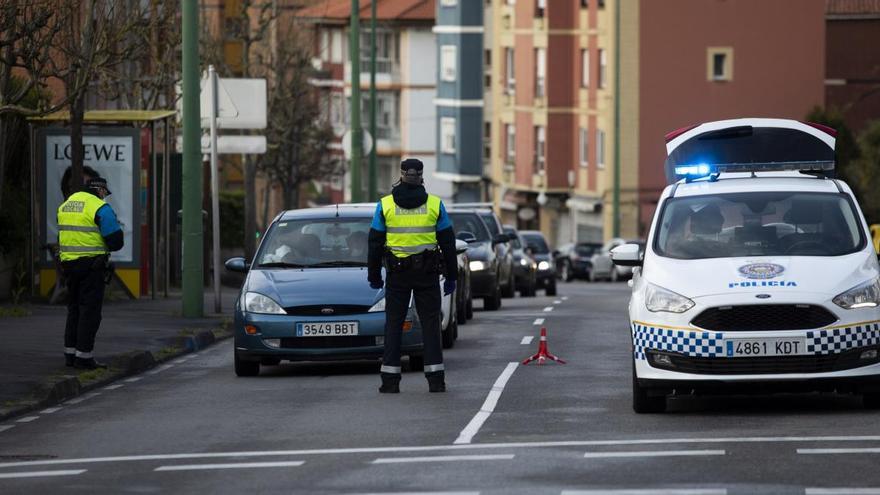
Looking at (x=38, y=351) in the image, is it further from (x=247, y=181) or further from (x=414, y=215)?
(x=247, y=181)

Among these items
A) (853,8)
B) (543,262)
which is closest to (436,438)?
(543,262)

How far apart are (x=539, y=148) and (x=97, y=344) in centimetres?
6654

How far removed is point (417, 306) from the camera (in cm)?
1698

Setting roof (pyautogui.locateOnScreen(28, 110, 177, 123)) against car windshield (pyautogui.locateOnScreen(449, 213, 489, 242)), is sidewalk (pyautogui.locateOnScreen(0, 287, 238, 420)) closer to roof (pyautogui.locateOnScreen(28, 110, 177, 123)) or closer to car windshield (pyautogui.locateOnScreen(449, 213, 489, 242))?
roof (pyautogui.locateOnScreen(28, 110, 177, 123))

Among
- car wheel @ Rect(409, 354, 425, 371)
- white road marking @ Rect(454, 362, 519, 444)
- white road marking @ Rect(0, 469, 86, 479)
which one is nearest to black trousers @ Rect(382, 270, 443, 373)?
white road marking @ Rect(454, 362, 519, 444)

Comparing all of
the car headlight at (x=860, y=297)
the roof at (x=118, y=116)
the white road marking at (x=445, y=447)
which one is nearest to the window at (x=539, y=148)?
the roof at (x=118, y=116)

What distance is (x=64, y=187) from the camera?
29.9 metres

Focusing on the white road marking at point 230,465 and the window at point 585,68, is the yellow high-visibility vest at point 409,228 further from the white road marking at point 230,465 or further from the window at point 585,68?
the window at point 585,68

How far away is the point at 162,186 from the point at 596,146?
4860 centimetres

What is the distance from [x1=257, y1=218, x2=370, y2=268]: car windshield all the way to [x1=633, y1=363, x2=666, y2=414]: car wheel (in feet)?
17.7

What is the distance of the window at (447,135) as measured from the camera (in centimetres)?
9919

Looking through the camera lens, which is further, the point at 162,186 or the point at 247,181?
the point at 247,181

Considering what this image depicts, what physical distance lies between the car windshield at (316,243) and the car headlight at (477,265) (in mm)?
10134

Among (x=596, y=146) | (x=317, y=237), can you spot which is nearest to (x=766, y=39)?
(x=596, y=146)
